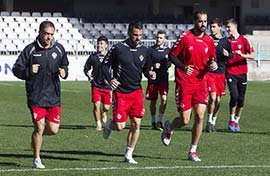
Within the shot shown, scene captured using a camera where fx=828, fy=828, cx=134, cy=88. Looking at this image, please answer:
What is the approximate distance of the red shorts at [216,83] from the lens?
16567 millimetres

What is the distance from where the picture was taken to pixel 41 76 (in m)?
11.1

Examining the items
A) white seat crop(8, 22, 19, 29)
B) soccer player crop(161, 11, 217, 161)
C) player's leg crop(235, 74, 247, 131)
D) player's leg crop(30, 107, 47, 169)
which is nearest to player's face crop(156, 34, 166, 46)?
player's leg crop(235, 74, 247, 131)

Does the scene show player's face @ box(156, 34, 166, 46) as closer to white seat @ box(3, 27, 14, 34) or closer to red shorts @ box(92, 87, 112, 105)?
red shorts @ box(92, 87, 112, 105)

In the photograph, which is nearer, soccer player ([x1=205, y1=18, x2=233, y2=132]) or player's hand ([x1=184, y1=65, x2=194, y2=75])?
player's hand ([x1=184, y1=65, x2=194, y2=75])

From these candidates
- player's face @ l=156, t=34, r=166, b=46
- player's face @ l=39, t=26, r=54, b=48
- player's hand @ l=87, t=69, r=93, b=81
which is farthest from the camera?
player's face @ l=156, t=34, r=166, b=46

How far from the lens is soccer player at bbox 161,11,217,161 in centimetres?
1192

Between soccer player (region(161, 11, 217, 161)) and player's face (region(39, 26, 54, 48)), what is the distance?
6.52 ft

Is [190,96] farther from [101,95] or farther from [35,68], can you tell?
[101,95]

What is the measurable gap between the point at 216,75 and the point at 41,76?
6376 mm

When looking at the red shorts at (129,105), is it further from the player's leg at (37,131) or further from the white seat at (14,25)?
the white seat at (14,25)

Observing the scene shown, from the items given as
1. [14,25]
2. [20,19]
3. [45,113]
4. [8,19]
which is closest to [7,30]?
[14,25]

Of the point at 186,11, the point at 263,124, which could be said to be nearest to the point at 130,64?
the point at 263,124

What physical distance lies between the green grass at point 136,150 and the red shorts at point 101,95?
624 mm

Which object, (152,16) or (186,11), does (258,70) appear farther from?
(186,11)
